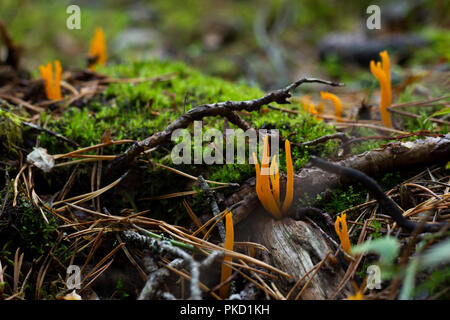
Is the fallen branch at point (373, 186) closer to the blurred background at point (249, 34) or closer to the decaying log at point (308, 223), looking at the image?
the decaying log at point (308, 223)

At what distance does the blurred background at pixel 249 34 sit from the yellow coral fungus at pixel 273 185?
300cm

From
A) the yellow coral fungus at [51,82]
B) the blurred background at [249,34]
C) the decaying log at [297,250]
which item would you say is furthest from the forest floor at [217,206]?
the blurred background at [249,34]

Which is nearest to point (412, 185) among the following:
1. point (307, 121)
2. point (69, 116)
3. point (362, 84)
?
point (307, 121)

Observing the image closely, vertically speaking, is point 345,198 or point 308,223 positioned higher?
point 345,198

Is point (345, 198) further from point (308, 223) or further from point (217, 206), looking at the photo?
point (217, 206)

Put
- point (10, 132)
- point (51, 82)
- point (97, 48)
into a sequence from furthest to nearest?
point (97, 48) → point (51, 82) → point (10, 132)

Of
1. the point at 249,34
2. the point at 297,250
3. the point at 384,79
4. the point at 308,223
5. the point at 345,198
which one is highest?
the point at 249,34

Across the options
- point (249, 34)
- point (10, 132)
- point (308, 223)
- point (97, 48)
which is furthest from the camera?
point (249, 34)

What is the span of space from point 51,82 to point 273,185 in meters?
2.07

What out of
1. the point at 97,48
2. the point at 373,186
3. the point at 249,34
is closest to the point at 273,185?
the point at 373,186

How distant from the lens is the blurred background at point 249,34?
517 centimetres

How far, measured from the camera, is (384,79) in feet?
7.43

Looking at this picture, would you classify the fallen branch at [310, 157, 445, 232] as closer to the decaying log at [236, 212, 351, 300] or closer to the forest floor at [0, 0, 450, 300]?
the forest floor at [0, 0, 450, 300]
